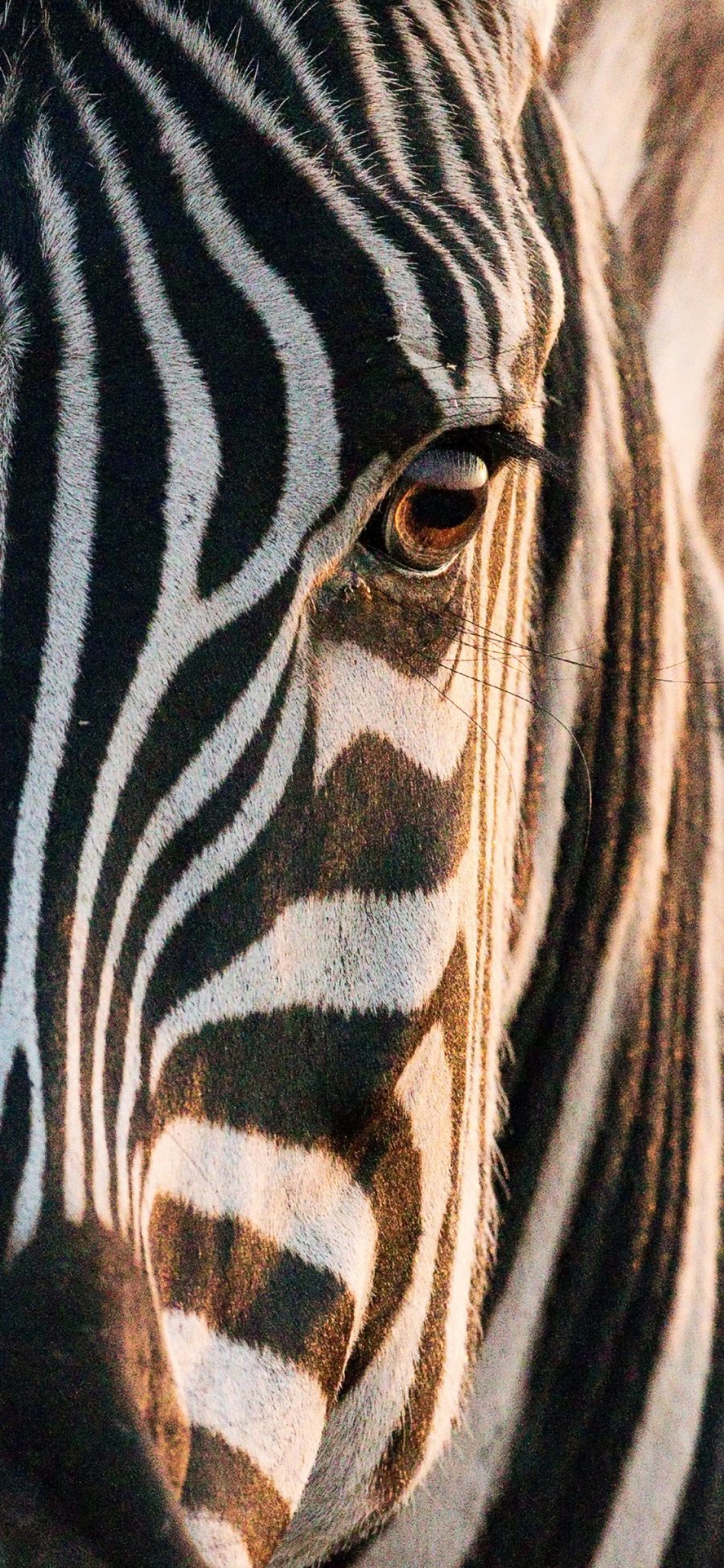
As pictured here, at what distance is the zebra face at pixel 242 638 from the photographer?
1408mm

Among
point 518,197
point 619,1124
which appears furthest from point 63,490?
point 619,1124

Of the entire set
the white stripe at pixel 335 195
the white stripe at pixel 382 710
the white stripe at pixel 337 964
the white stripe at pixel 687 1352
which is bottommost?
the white stripe at pixel 687 1352

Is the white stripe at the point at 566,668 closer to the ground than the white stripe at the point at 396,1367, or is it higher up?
higher up

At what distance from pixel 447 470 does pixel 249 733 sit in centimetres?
37

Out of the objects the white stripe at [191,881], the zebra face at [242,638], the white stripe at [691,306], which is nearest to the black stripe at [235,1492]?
the zebra face at [242,638]

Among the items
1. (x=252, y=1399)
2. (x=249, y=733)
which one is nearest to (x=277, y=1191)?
(x=252, y=1399)

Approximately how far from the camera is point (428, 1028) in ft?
5.63

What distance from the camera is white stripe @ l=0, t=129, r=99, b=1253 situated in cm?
136

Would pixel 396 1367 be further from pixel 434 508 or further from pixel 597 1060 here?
pixel 434 508

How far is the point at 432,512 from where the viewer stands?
1.58 metres

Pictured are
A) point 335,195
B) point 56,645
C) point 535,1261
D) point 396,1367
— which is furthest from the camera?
point 535,1261

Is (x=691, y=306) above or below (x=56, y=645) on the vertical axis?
above

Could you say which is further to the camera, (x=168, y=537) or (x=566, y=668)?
(x=566, y=668)

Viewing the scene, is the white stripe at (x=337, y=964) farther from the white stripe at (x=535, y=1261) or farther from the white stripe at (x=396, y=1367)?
the white stripe at (x=535, y=1261)
